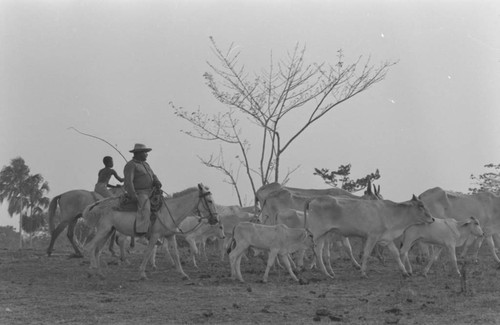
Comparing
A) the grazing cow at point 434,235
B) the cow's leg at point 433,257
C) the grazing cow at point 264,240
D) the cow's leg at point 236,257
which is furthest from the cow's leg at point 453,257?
the cow's leg at point 236,257

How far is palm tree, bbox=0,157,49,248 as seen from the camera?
44812 mm

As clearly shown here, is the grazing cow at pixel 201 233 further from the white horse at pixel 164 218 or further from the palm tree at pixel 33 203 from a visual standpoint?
the palm tree at pixel 33 203

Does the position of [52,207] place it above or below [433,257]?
above

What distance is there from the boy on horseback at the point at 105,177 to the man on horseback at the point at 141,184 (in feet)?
12.7

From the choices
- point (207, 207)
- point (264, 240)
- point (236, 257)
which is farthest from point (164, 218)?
point (264, 240)

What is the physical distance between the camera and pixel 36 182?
4531 centimetres

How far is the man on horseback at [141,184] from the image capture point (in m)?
15.5

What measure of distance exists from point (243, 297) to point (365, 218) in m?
4.44

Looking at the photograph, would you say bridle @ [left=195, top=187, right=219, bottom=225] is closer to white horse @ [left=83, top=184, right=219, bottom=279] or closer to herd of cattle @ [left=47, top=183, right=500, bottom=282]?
white horse @ [left=83, top=184, right=219, bottom=279]

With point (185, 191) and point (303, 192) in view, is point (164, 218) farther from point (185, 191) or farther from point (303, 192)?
point (303, 192)

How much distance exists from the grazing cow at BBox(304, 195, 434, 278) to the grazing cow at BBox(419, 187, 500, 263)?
10.2 ft

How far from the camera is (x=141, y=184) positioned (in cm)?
1575

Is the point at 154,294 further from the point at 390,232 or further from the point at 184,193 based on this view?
the point at 390,232

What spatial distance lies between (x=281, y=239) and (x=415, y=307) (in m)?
4.23
